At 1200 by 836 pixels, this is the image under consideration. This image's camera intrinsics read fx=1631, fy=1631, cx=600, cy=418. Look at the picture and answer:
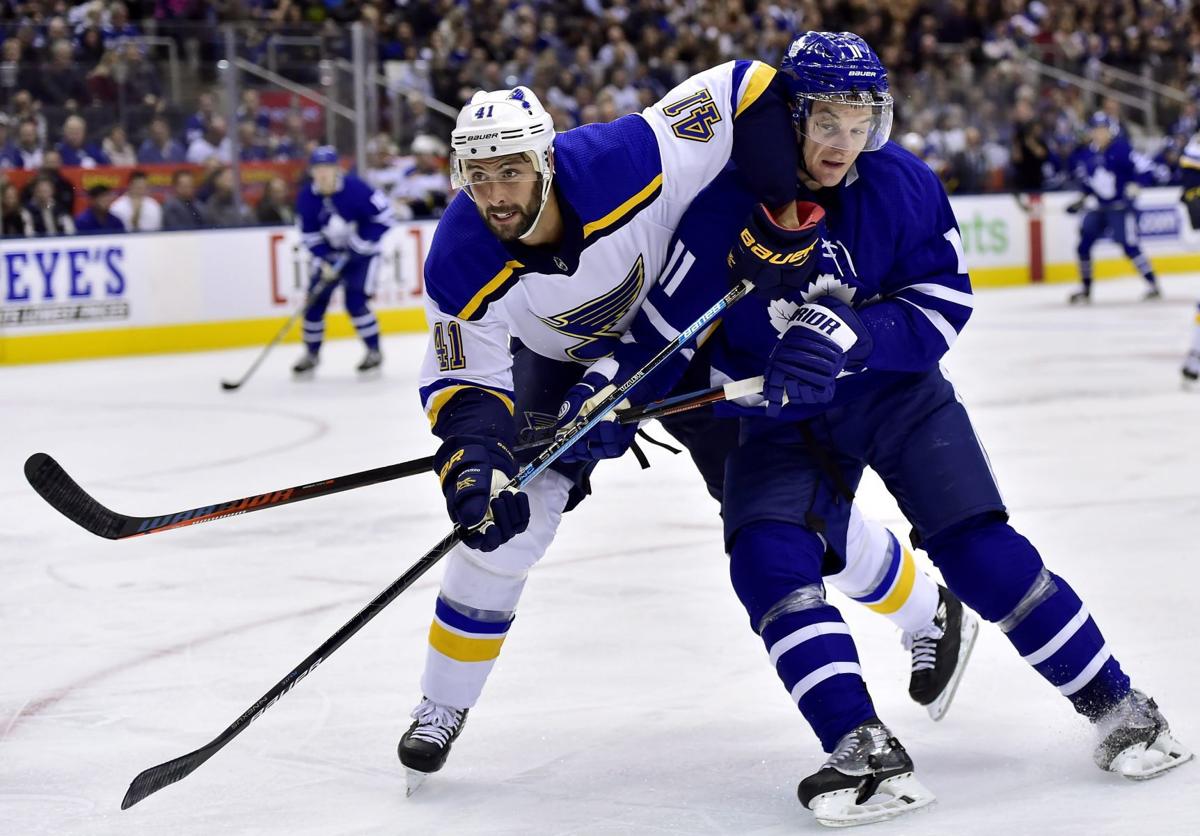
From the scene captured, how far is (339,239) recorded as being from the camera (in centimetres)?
847

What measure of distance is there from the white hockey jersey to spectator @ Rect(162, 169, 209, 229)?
282 inches

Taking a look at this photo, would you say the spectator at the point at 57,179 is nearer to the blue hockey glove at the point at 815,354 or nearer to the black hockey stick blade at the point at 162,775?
the black hockey stick blade at the point at 162,775

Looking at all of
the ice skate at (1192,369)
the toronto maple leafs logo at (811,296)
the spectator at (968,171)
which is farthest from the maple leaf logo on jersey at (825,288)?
the spectator at (968,171)

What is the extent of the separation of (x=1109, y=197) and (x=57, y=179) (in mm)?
6938

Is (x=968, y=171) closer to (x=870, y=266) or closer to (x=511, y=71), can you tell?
(x=511, y=71)

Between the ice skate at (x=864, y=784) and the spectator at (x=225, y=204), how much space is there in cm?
787

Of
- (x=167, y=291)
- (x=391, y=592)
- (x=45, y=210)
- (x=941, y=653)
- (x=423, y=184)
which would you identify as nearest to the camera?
(x=391, y=592)

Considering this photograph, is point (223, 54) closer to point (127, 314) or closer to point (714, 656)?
point (127, 314)

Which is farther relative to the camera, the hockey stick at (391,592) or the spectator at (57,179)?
the spectator at (57,179)

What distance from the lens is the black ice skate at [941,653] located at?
2.70 m

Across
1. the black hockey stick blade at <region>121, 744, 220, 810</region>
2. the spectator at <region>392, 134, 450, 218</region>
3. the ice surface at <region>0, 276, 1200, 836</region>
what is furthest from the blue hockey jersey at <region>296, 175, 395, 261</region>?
the black hockey stick blade at <region>121, 744, 220, 810</region>

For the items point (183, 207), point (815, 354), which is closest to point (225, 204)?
point (183, 207)

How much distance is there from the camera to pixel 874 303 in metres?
2.45

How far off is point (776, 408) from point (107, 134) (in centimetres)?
759
